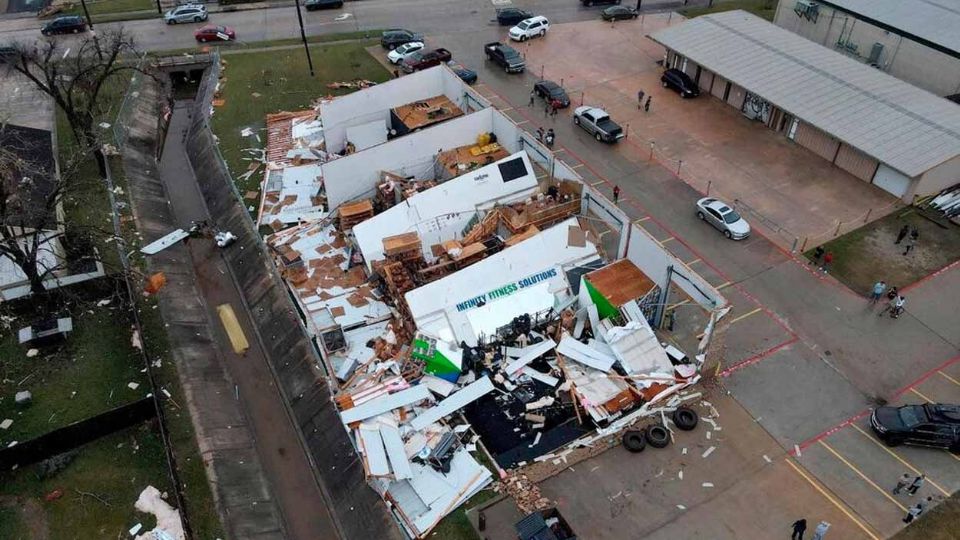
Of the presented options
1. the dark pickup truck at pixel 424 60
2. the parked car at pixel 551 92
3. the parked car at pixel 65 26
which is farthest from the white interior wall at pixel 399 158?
the parked car at pixel 65 26

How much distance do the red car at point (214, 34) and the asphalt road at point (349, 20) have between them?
0.64m

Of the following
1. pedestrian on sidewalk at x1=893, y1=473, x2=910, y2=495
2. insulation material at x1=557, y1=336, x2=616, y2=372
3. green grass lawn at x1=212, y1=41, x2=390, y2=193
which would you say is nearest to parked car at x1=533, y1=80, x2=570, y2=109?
green grass lawn at x1=212, y1=41, x2=390, y2=193

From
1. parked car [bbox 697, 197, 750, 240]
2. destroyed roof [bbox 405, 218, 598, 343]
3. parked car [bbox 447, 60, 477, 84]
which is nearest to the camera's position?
destroyed roof [bbox 405, 218, 598, 343]

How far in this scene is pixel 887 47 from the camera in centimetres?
4328

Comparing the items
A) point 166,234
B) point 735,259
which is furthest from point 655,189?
point 166,234

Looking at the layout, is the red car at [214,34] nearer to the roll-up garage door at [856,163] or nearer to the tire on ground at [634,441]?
the roll-up garage door at [856,163]

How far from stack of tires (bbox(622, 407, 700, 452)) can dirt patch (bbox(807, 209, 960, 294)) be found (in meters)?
11.8

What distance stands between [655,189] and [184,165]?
97.7ft

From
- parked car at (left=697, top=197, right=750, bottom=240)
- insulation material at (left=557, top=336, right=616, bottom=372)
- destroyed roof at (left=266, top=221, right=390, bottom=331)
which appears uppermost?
parked car at (left=697, top=197, right=750, bottom=240)

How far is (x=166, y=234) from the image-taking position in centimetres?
3541

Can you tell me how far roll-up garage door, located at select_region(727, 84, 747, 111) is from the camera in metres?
41.7

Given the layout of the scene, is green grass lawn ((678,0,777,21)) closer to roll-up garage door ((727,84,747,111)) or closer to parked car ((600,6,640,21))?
parked car ((600,6,640,21))

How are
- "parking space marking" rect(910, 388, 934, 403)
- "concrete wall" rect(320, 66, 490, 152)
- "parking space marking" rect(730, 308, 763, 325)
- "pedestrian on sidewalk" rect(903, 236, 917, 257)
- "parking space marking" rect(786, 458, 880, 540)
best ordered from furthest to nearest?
"concrete wall" rect(320, 66, 490, 152) < "pedestrian on sidewalk" rect(903, 236, 917, 257) < "parking space marking" rect(730, 308, 763, 325) < "parking space marking" rect(910, 388, 934, 403) < "parking space marking" rect(786, 458, 880, 540)

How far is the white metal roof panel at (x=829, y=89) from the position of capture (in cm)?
3425
